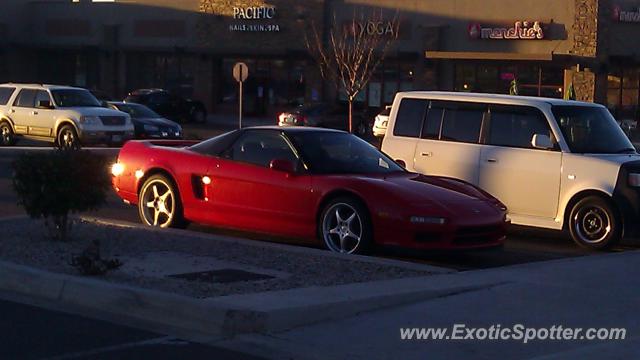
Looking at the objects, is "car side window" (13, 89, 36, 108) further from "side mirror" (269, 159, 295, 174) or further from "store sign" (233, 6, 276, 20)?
"store sign" (233, 6, 276, 20)

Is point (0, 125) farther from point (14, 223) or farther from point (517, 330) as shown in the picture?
point (517, 330)

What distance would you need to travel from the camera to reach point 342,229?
12180 mm

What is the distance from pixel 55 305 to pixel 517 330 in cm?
387

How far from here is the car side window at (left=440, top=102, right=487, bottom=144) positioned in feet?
49.1

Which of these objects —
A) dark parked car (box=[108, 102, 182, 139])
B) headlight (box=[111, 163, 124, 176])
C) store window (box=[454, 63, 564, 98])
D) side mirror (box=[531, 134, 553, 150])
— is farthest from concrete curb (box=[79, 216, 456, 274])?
store window (box=[454, 63, 564, 98])

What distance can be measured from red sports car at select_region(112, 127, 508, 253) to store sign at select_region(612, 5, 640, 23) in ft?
113

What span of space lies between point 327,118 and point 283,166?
1248 inches

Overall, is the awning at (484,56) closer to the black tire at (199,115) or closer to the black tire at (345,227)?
the black tire at (199,115)

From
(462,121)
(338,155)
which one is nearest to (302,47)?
(462,121)

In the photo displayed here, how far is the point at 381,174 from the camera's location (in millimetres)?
12820

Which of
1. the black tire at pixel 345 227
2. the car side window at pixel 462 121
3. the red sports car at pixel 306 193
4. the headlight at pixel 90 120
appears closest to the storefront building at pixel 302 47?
the headlight at pixel 90 120

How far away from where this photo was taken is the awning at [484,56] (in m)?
45.1

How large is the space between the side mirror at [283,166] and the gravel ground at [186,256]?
992 mm

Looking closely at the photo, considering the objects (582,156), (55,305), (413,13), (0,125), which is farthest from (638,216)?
(413,13)
